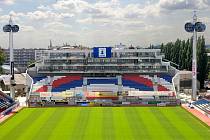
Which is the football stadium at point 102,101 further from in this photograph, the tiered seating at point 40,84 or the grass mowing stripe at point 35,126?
the tiered seating at point 40,84

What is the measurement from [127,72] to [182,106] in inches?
512

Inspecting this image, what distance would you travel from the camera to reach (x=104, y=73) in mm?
59125

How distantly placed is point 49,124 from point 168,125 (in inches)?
444

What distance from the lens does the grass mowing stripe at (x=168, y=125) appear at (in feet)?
105

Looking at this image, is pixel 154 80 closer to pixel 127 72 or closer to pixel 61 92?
pixel 127 72

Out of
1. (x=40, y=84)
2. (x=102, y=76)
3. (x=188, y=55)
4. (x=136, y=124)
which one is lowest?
(x=136, y=124)

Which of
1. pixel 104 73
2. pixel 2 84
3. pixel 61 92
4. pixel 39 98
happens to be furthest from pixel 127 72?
pixel 2 84

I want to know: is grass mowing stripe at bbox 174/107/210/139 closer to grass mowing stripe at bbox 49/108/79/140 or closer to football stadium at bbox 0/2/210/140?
football stadium at bbox 0/2/210/140

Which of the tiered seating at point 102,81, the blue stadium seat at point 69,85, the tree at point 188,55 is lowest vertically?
the blue stadium seat at point 69,85

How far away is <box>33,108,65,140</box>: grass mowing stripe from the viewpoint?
31.9m

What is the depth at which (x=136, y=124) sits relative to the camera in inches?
1449

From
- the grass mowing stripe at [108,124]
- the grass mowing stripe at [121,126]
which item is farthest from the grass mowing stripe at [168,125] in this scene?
the grass mowing stripe at [108,124]

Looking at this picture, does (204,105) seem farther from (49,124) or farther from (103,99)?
(49,124)

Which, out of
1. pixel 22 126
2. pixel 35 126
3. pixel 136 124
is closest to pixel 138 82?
pixel 136 124
